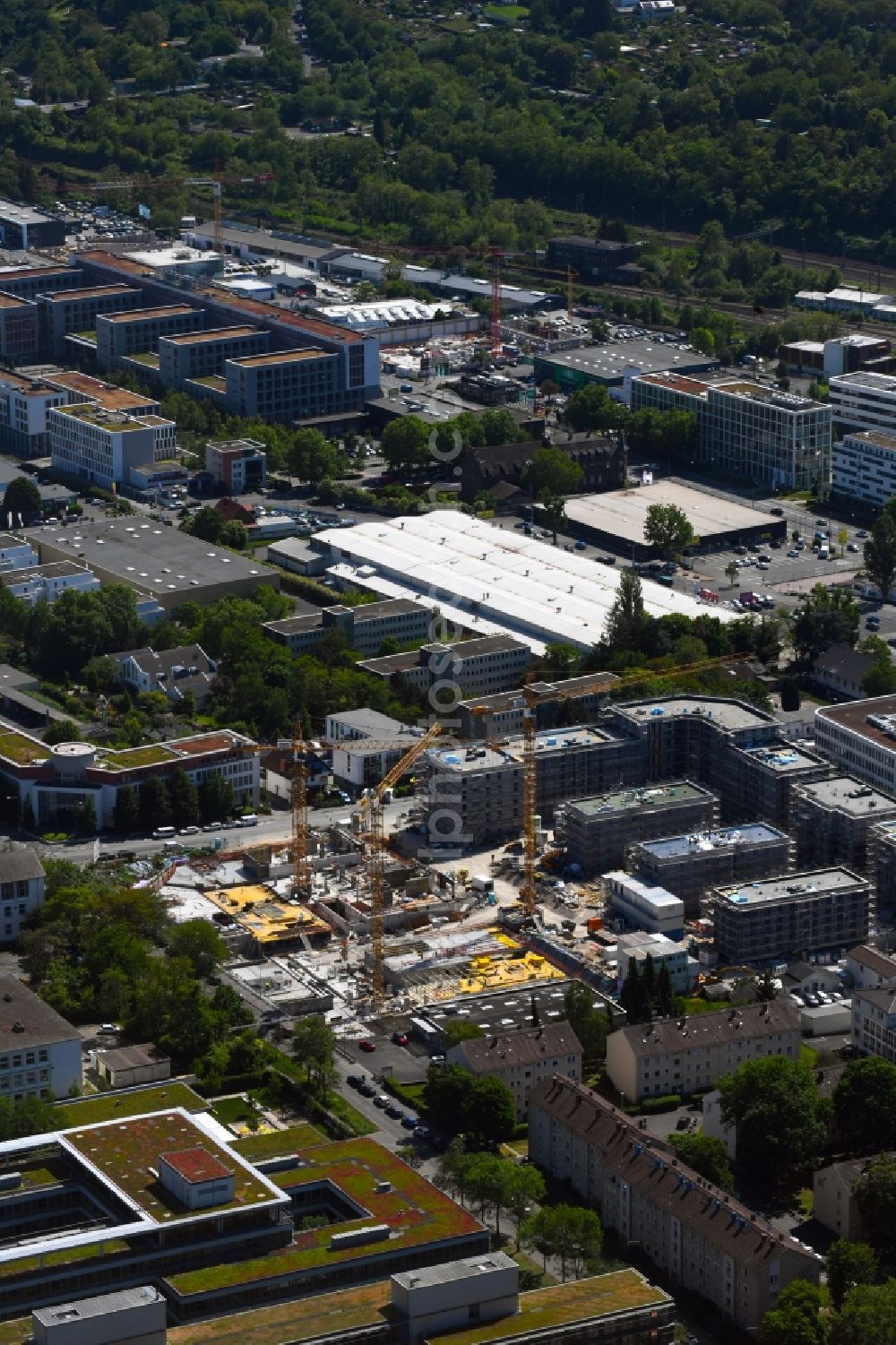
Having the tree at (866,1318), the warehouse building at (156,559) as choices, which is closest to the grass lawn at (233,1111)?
the tree at (866,1318)

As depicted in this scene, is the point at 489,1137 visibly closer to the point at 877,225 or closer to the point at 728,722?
the point at 728,722

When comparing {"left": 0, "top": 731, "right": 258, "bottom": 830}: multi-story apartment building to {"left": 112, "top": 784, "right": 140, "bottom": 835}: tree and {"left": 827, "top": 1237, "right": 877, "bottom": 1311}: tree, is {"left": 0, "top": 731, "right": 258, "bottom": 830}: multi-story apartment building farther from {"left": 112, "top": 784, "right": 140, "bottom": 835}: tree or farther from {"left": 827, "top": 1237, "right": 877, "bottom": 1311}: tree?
{"left": 827, "top": 1237, "right": 877, "bottom": 1311}: tree

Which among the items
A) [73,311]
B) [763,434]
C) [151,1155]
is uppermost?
[73,311]

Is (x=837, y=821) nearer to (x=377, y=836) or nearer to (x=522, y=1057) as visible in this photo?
(x=377, y=836)

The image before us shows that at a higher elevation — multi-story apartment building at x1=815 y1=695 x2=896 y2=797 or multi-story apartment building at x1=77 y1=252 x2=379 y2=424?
multi-story apartment building at x1=77 y1=252 x2=379 y2=424

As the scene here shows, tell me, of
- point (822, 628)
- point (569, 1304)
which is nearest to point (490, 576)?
point (822, 628)

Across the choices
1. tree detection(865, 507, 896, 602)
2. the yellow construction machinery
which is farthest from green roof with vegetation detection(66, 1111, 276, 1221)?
tree detection(865, 507, 896, 602)
